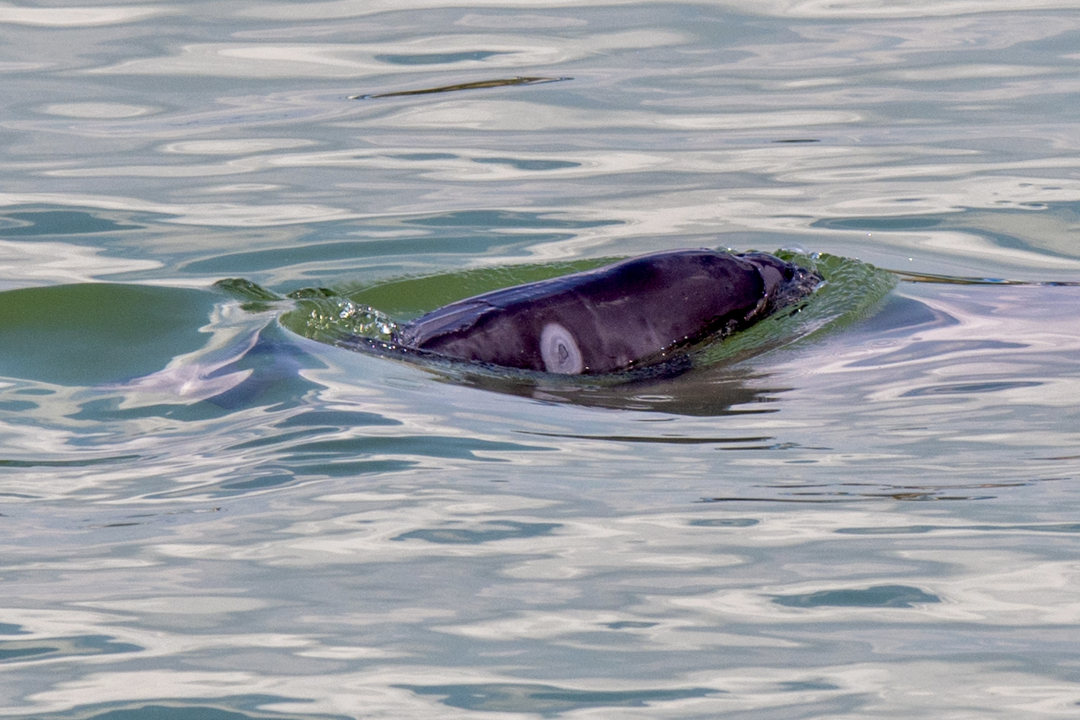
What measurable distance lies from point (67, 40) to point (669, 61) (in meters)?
4.37

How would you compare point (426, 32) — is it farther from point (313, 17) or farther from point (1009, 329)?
point (1009, 329)

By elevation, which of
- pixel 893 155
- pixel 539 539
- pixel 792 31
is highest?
pixel 792 31

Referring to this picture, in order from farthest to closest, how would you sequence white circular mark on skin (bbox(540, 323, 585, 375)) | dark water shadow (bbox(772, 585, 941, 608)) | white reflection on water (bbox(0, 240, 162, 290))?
white reflection on water (bbox(0, 240, 162, 290)), white circular mark on skin (bbox(540, 323, 585, 375)), dark water shadow (bbox(772, 585, 941, 608))

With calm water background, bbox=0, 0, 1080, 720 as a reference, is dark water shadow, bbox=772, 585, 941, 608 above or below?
below

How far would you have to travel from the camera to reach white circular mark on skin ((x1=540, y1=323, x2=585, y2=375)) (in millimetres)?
5745

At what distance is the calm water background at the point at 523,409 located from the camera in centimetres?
324

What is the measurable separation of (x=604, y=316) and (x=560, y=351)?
261 millimetres

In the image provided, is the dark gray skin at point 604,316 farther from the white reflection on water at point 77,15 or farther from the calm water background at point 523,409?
→ the white reflection on water at point 77,15

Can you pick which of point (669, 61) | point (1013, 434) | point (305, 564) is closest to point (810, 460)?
point (1013, 434)

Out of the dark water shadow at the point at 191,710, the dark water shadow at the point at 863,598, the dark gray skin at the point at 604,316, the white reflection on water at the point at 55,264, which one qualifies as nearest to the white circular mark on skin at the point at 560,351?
the dark gray skin at the point at 604,316

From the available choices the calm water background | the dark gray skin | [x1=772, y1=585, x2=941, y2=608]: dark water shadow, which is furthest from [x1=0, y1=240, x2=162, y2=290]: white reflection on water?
[x1=772, y1=585, x2=941, y2=608]: dark water shadow

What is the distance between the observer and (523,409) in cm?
511

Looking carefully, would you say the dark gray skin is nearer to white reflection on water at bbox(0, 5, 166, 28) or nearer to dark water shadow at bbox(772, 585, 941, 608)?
dark water shadow at bbox(772, 585, 941, 608)

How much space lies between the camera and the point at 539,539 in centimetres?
391
